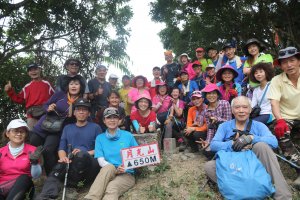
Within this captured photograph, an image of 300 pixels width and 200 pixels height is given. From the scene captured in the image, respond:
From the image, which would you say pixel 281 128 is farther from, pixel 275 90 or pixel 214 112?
pixel 214 112

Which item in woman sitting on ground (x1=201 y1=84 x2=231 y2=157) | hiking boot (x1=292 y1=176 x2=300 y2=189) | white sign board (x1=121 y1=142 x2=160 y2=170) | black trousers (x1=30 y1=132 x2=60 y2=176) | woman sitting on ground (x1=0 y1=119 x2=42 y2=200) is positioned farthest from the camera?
woman sitting on ground (x1=201 y1=84 x2=231 y2=157)

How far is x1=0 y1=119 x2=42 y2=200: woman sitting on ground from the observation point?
4.63 metres

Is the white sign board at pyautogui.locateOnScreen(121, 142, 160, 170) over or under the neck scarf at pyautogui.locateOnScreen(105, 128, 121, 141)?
under

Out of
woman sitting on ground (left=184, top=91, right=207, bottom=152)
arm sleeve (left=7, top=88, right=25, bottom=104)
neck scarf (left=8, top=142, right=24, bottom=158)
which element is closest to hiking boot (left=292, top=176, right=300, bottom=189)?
woman sitting on ground (left=184, top=91, right=207, bottom=152)

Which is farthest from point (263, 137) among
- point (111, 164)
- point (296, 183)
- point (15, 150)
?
point (15, 150)

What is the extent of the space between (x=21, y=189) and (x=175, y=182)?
8.17ft

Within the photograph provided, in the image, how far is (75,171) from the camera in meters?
4.96

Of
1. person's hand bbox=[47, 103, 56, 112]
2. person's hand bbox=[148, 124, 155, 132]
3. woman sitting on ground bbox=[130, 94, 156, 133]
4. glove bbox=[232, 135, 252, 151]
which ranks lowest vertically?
glove bbox=[232, 135, 252, 151]

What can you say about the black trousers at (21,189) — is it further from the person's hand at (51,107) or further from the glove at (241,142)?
the glove at (241,142)

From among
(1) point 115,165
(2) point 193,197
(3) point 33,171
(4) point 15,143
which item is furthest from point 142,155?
(4) point 15,143

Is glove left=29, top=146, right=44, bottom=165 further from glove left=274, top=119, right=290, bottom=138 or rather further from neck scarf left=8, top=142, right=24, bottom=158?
glove left=274, top=119, right=290, bottom=138

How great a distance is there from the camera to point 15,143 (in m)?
5.04

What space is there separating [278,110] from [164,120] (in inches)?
115

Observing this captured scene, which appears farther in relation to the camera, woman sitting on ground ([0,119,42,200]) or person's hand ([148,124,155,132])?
person's hand ([148,124,155,132])
